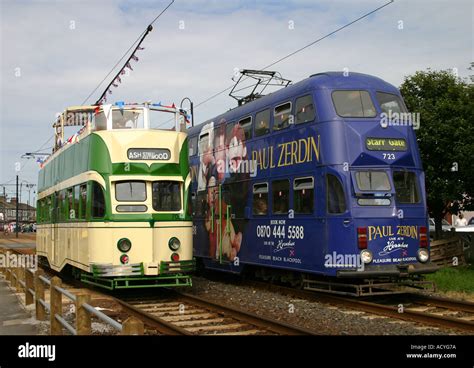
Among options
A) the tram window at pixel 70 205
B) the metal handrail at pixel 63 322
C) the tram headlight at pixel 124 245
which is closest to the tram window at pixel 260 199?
the tram headlight at pixel 124 245

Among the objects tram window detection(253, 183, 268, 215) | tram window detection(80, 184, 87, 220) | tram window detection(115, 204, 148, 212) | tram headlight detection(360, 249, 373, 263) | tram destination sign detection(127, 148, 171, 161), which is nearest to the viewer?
tram headlight detection(360, 249, 373, 263)

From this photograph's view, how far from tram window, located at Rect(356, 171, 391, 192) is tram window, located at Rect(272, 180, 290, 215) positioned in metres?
2.07

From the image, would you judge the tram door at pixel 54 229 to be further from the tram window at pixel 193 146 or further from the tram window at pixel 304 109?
the tram window at pixel 304 109

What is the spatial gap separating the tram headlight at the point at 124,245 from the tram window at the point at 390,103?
6144 mm

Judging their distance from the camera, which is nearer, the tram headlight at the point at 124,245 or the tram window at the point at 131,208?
the tram headlight at the point at 124,245

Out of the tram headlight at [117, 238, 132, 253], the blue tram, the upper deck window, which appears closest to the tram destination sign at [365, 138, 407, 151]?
the blue tram

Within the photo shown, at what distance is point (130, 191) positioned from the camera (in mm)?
13484

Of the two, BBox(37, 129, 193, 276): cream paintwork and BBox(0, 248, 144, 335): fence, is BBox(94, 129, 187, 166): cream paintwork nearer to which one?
BBox(37, 129, 193, 276): cream paintwork

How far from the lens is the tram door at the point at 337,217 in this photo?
1236 centimetres

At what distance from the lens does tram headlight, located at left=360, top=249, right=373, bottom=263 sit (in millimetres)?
12281

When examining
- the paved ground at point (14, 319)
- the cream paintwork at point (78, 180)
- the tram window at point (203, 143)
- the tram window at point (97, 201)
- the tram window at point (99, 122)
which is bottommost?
the paved ground at point (14, 319)
